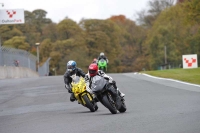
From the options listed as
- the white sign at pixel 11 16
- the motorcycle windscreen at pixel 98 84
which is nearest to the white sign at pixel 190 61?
the motorcycle windscreen at pixel 98 84

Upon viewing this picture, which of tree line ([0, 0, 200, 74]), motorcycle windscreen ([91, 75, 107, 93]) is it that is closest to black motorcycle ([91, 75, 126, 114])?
motorcycle windscreen ([91, 75, 107, 93])

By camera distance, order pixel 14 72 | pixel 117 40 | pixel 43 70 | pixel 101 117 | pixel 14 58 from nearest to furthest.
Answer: pixel 101 117, pixel 14 58, pixel 14 72, pixel 43 70, pixel 117 40

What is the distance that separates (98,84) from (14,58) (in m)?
32.7

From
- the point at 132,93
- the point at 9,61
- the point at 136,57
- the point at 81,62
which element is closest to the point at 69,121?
the point at 132,93

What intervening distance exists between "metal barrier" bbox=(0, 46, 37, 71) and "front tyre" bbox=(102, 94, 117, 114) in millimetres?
27976

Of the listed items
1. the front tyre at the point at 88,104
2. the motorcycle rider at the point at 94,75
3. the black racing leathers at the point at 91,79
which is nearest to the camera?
the motorcycle rider at the point at 94,75

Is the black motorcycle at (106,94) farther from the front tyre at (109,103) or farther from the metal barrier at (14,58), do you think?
the metal barrier at (14,58)

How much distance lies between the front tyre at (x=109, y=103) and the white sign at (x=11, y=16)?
189ft

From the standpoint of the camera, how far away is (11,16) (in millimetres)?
71000

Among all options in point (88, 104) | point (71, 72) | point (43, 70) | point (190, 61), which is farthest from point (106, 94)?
point (43, 70)

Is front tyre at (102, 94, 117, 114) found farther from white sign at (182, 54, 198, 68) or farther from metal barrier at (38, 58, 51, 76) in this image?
metal barrier at (38, 58, 51, 76)

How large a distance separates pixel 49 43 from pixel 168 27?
2340 centimetres

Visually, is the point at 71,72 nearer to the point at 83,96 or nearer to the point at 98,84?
the point at 83,96

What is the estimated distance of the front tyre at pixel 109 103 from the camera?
1312cm
